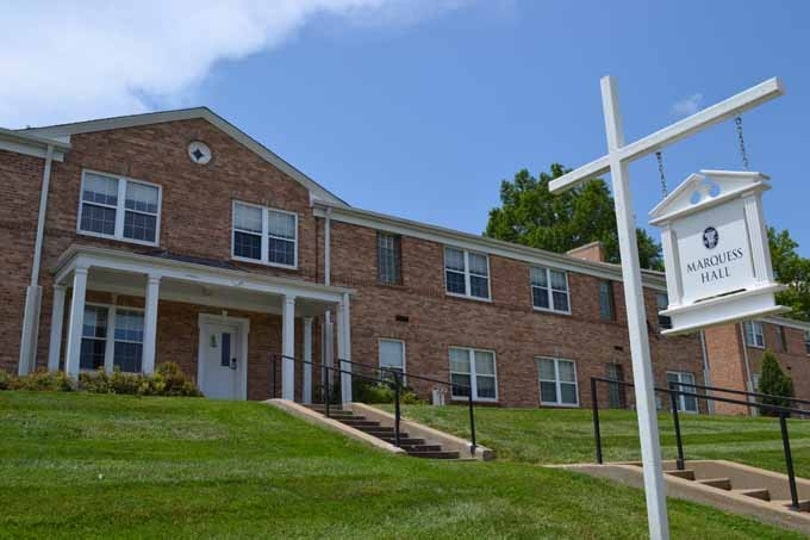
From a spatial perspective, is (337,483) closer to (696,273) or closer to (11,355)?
(696,273)

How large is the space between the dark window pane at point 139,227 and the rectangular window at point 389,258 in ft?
20.7

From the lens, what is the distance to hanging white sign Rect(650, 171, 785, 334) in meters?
5.38

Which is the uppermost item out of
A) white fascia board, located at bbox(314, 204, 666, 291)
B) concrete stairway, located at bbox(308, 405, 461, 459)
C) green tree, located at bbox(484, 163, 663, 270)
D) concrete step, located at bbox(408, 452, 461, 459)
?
green tree, located at bbox(484, 163, 663, 270)

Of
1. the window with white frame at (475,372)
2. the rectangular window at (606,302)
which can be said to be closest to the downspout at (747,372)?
the rectangular window at (606,302)

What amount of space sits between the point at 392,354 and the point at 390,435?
7981 millimetres

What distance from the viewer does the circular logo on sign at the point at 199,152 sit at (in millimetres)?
19781

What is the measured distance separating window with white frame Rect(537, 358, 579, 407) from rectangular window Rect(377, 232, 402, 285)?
19.2 ft

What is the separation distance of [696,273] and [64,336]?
14.5 metres

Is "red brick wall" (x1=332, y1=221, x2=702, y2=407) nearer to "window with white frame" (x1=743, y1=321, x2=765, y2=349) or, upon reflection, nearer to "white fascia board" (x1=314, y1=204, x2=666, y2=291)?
"white fascia board" (x1=314, y1=204, x2=666, y2=291)

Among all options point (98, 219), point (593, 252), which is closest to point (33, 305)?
point (98, 219)

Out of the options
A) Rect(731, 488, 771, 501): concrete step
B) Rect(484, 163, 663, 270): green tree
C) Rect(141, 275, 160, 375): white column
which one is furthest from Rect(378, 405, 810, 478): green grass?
Rect(484, 163, 663, 270): green tree

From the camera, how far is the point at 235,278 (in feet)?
57.9

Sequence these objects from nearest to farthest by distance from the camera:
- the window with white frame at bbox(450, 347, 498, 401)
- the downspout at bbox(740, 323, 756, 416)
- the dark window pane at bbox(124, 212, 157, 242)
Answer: the dark window pane at bbox(124, 212, 157, 242)
the window with white frame at bbox(450, 347, 498, 401)
the downspout at bbox(740, 323, 756, 416)

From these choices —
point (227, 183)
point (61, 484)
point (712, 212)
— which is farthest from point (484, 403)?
point (712, 212)
